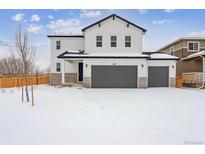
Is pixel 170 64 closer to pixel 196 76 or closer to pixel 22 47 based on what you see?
pixel 196 76

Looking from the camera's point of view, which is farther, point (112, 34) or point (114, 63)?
point (112, 34)

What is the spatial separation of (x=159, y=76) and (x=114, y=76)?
445 centimetres

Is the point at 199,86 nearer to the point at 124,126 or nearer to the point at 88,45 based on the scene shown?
the point at 88,45

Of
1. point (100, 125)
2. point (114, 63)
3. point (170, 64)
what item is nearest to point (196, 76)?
point (170, 64)

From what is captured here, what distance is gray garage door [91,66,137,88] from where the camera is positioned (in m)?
19.0

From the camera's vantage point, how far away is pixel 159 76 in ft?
66.7

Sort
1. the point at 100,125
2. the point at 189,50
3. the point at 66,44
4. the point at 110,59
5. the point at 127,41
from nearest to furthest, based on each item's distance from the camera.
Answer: the point at 100,125, the point at 110,59, the point at 127,41, the point at 66,44, the point at 189,50

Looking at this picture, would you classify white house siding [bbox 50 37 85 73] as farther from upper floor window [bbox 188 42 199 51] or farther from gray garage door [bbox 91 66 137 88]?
upper floor window [bbox 188 42 199 51]

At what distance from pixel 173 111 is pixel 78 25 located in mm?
17307

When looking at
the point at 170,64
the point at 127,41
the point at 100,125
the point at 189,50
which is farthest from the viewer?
the point at 189,50

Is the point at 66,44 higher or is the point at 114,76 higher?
the point at 66,44

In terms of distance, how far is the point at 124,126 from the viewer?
6.62m

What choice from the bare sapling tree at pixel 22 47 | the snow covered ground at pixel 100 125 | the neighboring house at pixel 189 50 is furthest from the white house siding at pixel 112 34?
the snow covered ground at pixel 100 125
